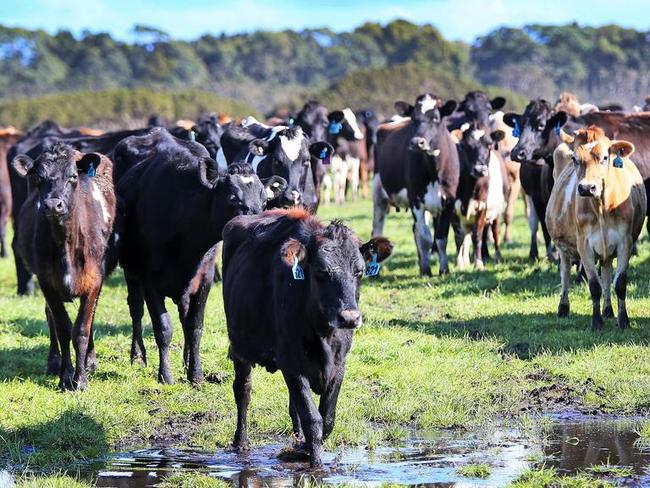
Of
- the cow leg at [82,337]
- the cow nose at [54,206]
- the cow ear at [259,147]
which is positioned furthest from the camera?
the cow ear at [259,147]

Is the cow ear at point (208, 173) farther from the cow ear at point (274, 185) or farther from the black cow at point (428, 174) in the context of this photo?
the black cow at point (428, 174)

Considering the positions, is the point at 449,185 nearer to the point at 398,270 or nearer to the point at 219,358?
the point at 398,270

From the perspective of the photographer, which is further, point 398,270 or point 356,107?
point 356,107

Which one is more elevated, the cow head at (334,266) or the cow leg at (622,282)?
the cow head at (334,266)

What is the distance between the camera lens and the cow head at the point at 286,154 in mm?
12922

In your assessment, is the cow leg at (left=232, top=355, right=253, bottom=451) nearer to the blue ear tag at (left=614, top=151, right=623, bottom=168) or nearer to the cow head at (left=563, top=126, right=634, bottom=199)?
the cow head at (left=563, top=126, right=634, bottom=199)

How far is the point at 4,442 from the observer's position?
8.27 meters

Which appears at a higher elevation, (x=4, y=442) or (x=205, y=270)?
(x=205, y=270)

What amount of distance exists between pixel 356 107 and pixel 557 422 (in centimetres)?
6168

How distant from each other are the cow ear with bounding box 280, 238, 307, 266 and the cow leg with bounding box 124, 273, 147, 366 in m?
3.89

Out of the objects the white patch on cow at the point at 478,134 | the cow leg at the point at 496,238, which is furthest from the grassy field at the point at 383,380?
the white patch on cow at the point at 478,134

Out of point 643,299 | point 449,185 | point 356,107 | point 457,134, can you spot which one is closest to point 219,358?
point 643,299

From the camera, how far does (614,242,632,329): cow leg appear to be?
1149 centimetres

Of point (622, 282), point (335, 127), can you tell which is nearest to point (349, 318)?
point (622, 282)
